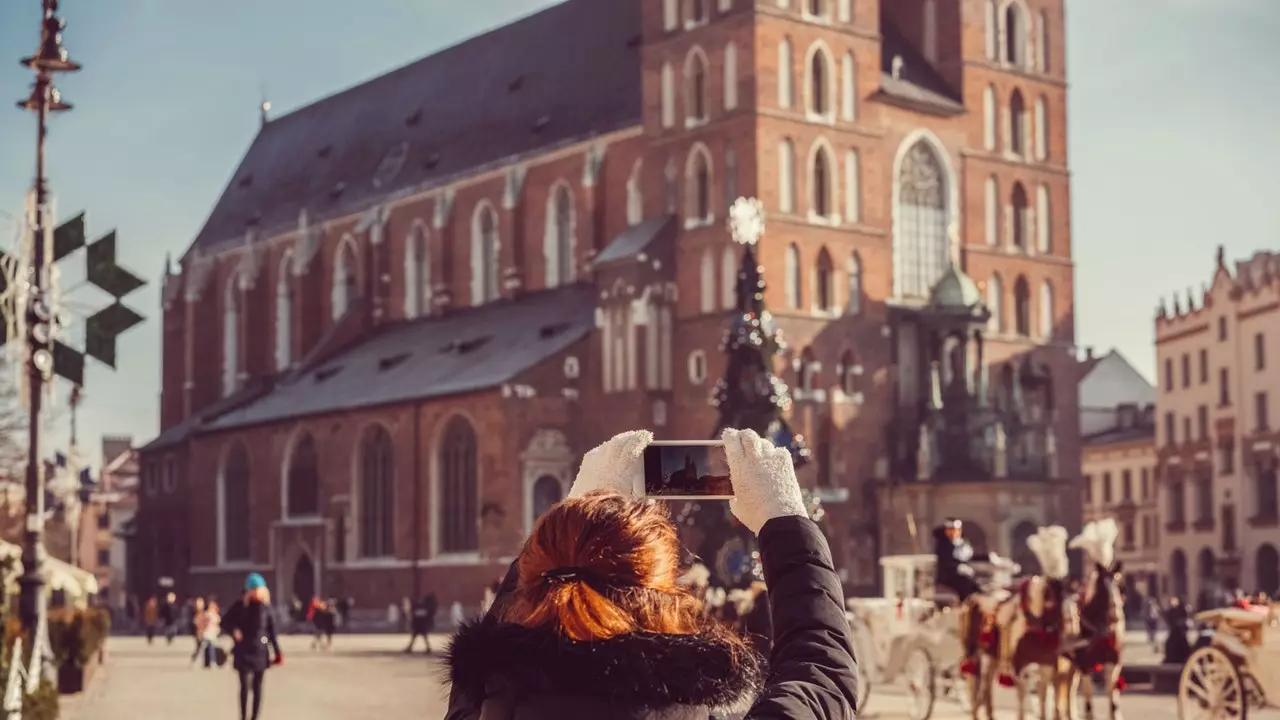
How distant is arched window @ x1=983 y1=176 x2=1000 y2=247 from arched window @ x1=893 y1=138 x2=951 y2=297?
1389 millimetres

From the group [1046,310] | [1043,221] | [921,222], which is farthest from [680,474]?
[1043,221]

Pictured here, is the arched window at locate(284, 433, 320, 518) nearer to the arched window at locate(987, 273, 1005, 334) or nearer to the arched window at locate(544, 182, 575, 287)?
the arched window at locate(544, 182, 575, 287)

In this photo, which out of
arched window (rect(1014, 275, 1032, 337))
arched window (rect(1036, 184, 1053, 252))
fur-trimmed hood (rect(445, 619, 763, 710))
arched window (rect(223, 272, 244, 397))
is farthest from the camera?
arched window (rect(223, 272, 244, 397))

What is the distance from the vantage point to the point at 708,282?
4572 cm

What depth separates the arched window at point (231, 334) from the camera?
65.9 meters

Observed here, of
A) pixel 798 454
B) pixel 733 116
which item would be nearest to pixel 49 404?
pixel 798 454

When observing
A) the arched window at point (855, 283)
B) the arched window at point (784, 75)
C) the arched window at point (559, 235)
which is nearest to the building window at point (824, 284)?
the arched window at point (855, 283)

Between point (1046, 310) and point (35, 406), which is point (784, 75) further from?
point (35, 406)

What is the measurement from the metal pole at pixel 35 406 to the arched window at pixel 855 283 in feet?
105

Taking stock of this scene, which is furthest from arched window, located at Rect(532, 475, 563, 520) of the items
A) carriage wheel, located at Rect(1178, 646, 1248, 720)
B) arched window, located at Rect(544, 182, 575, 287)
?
carriage wheel, located at Rect(1178, 646, 1248, 720)

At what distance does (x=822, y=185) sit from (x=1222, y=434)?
21.4 m

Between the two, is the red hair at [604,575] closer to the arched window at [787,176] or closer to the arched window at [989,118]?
the arched window at [787,176]

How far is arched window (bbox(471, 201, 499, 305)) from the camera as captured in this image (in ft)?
181


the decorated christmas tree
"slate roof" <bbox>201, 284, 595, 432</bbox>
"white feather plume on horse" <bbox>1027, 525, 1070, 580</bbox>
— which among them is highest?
"slate roof" <bbox>201, 284, 595, 432</bbox>
